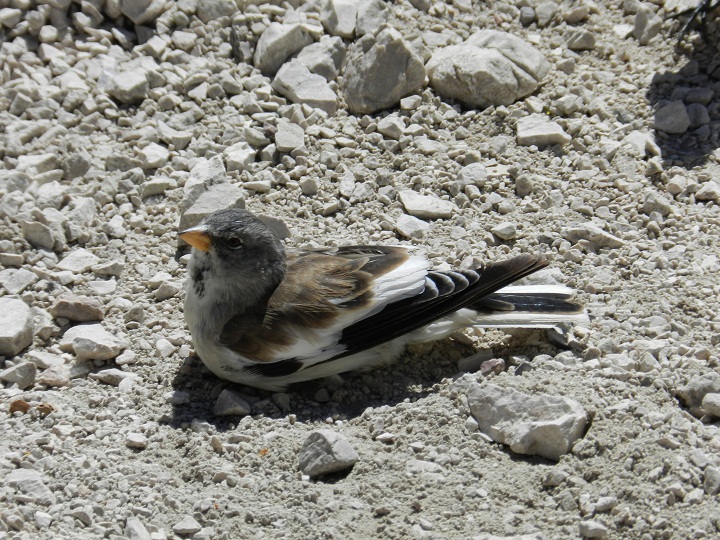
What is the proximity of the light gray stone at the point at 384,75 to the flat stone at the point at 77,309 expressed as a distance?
2532 millimetres

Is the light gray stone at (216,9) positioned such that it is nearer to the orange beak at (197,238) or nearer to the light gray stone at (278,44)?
the light gray stone at (278,44)

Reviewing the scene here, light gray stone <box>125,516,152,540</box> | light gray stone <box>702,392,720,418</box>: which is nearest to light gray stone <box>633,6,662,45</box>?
light gray stone <box>702,392,720,418</box>

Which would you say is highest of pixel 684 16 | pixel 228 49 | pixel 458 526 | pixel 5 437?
pixel 684 16

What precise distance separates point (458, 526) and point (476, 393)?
0.89 meters

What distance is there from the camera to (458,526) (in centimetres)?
455

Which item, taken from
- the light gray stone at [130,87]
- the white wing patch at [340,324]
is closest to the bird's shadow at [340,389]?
the white wing patch at [340,324]

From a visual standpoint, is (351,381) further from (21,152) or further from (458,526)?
(21,152)

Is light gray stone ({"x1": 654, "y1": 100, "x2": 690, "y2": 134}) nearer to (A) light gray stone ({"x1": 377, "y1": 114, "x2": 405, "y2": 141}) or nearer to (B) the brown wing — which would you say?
(A) light gray stone ({"x1": 377, "y1": 114, "x2": 405, "y2": 141})

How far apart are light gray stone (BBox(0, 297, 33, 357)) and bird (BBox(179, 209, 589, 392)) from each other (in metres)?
0.96

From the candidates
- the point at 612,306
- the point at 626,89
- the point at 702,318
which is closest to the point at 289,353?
the point at 612,306

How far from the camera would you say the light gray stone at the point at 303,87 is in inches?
297

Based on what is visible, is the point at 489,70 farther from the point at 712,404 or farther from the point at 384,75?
the point at 712,404

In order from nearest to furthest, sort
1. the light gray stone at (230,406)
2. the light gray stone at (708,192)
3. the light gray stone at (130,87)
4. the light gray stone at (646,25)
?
the light gray stone at (230,406) < the light gray stone at (708,192) < the light gray stone at (130,87) < the light gray stone at (646,25)

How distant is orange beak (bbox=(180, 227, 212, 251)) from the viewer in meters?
5.73
